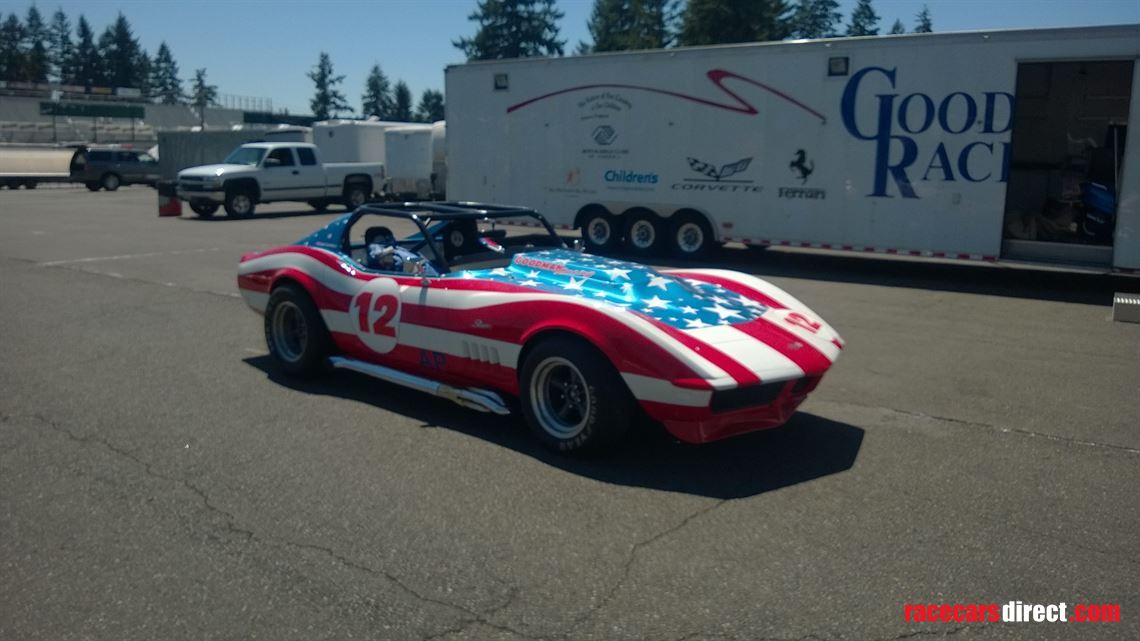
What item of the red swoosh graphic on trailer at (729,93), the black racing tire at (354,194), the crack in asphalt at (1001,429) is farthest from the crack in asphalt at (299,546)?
the black racing tire at (354,194)

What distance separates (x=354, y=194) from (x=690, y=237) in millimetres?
15430

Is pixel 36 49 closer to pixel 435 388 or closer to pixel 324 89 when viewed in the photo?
pixel 324 89

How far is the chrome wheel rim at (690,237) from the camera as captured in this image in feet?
52.5

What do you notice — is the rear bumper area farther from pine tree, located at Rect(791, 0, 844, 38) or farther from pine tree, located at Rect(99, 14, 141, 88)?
pine tree, located at Rect(99, 14, 141, 88)

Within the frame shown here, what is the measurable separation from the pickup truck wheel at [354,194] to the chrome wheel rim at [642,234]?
14.0 metres

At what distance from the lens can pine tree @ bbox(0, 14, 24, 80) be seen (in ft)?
363

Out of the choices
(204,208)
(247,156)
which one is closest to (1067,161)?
(204,208)

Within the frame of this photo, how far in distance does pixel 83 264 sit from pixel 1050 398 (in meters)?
13.5

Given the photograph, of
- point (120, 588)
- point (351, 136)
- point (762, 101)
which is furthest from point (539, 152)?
point (351, 136)

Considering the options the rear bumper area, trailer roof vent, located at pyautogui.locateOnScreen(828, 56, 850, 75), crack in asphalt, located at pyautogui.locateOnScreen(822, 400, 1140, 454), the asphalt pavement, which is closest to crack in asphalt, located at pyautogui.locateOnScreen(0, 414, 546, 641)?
the asphalt pavement

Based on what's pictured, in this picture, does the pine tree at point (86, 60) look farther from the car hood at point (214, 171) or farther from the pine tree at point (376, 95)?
the car hood at point (214, 171)

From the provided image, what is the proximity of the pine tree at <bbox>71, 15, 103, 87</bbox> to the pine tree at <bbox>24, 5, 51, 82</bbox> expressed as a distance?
3.30 meters

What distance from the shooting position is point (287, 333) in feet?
24.8

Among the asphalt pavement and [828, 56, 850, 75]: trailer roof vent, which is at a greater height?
[828, 56, 850, 75]: trailer roof vent
